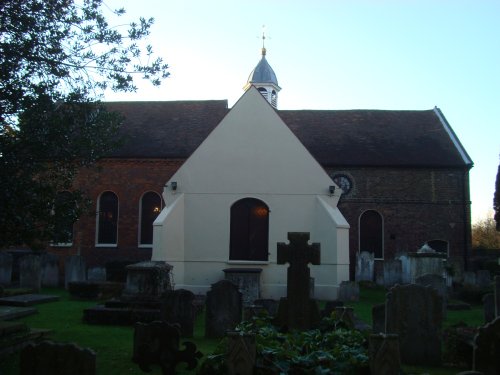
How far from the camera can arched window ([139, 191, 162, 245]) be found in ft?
86.6

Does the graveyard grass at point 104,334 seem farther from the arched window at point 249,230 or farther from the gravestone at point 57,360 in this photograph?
the arched window at point 249,230

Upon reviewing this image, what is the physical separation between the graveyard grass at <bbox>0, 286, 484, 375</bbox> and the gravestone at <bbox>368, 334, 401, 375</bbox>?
80.4 inches

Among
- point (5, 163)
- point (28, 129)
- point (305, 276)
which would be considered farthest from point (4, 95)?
point (305, 276)

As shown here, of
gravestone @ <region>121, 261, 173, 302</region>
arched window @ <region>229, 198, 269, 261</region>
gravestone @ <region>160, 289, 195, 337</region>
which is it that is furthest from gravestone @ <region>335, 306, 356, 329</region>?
arched window @ <region>229, 198, 269, 261</region>

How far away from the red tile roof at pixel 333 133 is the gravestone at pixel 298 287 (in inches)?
627

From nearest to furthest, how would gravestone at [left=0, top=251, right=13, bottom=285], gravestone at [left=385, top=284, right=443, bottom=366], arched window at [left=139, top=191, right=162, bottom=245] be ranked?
gravestone at [left=385, top=284, right=443, bottom=366] → gravestone at [left=0, top=251, right=13, bottom=285] → arched window at [left=139, top=191, right=162, bottom=245]

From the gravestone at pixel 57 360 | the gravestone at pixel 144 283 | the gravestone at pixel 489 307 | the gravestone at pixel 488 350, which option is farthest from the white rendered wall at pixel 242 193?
the gravestone at pixel 57 360

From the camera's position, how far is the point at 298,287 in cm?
965

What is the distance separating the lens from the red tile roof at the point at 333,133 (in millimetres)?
26775

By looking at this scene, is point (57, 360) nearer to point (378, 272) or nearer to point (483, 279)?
point (483, 279)

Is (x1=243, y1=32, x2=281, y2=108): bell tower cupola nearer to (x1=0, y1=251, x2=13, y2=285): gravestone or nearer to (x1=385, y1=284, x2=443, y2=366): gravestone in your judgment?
(x1=0, y1=251, x2=13, y2=285): gravestone

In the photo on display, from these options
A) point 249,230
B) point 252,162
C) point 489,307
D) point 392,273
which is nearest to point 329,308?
point 489,307

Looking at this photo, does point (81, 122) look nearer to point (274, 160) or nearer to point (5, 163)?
point (5, 163)

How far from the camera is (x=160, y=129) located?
28.1 metres
